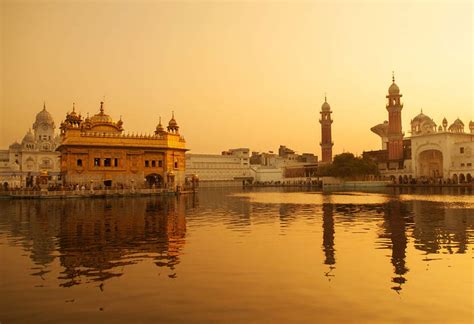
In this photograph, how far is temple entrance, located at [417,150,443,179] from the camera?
82062mm

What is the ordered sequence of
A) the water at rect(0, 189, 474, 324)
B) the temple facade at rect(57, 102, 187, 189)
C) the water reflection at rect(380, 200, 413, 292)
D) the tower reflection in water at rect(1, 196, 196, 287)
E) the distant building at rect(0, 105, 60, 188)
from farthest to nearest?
the distant building at rect(0, 105, 60, 188) → the temple facade at rect(57, 102, 187, 189) → the tower reflection in water at rect(1, 196, 196, 287) → the water reflection at rect(380, 200, 413, 292) → the water at rect(0, 189, 474, 324)

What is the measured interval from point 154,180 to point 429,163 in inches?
2061

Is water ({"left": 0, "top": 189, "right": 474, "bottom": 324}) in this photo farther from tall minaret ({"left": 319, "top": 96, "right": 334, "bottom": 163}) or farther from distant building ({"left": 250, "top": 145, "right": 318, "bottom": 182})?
distant building ({"left": 250, "top": 145, "right": 318, "bottom": 182})

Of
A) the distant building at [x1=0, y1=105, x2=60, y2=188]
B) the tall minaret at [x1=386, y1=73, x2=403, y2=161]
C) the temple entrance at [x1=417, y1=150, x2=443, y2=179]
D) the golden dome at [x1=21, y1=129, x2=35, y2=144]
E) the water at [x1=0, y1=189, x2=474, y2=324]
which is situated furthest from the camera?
the golden dome at [x1=21, y1=129, x2=35, y2=144]

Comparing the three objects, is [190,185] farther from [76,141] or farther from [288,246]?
[288,246]

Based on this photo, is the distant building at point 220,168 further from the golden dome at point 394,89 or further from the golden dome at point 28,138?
the golden dome at point 394,89

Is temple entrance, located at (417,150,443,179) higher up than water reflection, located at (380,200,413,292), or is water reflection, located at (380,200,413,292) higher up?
temple entrance, located at (417,150,443,179)

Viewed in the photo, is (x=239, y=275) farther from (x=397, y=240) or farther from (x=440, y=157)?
(x=440, y=157)

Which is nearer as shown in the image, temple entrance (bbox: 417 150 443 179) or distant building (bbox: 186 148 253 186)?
temple entrance (bbox: 417 150 443 179)

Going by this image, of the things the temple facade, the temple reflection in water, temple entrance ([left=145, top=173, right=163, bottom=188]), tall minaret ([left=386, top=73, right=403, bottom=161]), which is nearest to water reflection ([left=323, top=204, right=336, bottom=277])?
the temple reflection in water

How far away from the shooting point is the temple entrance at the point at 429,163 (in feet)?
269

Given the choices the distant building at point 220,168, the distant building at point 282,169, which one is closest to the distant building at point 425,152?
the distant building at point 282,169

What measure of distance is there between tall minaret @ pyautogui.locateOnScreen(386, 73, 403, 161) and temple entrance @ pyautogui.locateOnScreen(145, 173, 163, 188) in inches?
2077

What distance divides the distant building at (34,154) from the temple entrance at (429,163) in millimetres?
64340
